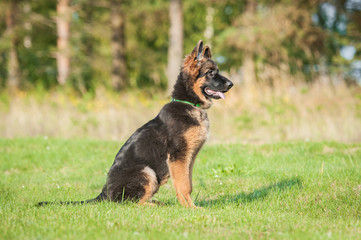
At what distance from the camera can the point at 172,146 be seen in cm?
553

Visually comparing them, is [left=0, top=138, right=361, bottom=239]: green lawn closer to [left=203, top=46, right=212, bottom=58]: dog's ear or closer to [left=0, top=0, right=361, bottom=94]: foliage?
[left=203, top=46, right=212, bottom=58]: dog's ear

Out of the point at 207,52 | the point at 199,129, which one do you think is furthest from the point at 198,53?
the point at 199,129

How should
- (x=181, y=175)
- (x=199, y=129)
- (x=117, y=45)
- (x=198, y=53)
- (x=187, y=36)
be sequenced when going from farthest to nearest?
(x=187, y=36)
(x=117, y=45)
(x=198, y=53)
(x=199, y=129)
(x=181, y=175)

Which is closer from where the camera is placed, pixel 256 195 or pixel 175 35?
pixel 256 195

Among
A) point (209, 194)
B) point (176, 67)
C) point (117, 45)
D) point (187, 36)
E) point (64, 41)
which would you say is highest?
point (187, 36)

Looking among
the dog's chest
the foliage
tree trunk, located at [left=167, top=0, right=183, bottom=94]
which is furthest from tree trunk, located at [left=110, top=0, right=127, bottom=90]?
the dog's chest

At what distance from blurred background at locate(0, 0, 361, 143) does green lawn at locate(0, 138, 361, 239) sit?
224 centimetres

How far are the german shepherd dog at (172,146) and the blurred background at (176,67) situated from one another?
200 inches

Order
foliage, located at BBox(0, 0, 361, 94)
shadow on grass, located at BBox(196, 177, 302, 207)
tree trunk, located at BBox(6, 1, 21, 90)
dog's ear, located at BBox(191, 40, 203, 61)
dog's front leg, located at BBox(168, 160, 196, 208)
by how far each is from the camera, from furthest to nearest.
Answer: tree trunk, located at BBox(6, 1, 21, 90)
foliage, located at BBox(0, 0, 361, 94)
shadow on grass, located at BBox(196, 177, 302, 207)
dog's ear, located at BBox(191, 40, 203, 61)
dog's front leg, located at BBox(168, 160, 196, 208)

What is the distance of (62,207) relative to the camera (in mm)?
5363

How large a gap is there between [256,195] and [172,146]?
6.34 feet

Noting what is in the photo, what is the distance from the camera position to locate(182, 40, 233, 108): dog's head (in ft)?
19.6

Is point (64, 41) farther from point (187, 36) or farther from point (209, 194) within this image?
point (209, 194)

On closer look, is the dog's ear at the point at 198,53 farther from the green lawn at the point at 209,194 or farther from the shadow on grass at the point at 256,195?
the shadow on grass at the point at 256,195
